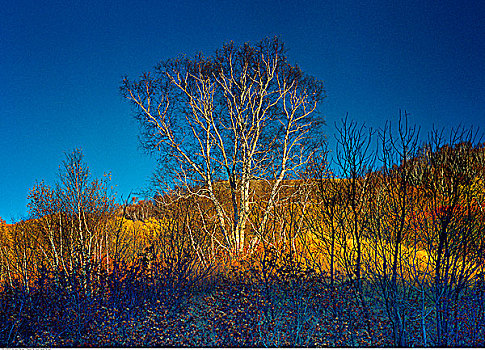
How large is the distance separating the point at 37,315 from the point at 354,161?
501 centimetres

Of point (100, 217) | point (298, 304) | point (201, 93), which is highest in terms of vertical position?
point (201, 93)

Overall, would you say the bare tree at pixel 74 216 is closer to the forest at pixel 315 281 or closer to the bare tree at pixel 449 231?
the forest at pixel 315 281

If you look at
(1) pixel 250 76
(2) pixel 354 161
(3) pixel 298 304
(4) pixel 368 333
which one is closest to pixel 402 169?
(2) pixel 354 161

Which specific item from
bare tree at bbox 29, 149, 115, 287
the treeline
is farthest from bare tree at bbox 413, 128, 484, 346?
bare tree at bbox 29, 149, 115, 287

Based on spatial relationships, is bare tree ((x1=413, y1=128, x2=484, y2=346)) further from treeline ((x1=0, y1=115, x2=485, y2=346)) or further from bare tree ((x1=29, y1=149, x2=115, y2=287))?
bare tree ((x1=29, y1=149, x2=115, y2=287))

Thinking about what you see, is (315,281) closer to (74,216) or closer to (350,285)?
(350,285)

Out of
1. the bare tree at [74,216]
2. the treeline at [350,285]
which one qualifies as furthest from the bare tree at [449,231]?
the bare tree at [74,216]

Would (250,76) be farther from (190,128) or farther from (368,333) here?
(368,333)

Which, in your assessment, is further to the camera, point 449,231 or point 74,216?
point 74,216

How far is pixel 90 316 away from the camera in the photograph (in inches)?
179

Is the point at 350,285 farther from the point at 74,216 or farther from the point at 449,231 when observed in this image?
the point at 74,216

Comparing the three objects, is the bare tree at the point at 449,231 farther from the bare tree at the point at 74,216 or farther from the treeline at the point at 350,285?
the bare tree at the point at 74,216

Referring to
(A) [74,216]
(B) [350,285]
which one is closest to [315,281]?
(B) [350,285]

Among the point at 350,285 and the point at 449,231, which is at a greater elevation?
the point at 449,231
